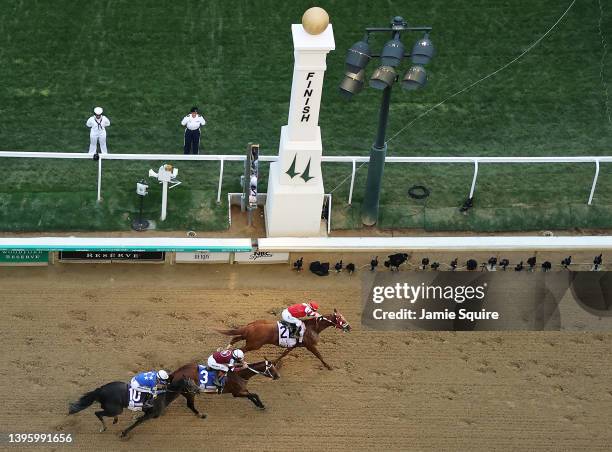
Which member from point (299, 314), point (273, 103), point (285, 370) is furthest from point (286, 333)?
point (273, 103)

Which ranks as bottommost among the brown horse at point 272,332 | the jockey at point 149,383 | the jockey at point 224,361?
the jockey at point 149,383

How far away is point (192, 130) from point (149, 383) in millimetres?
4816

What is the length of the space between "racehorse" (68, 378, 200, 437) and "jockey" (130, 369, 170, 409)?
0.07 metres

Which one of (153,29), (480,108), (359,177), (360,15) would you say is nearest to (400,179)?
(359,177)

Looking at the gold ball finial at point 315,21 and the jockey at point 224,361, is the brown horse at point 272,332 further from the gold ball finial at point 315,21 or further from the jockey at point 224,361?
the gold ball finial at point 315,21

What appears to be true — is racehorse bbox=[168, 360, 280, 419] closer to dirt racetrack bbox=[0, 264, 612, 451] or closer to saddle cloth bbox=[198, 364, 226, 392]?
saddle cloth bbox=[198, 364, 226, 392]

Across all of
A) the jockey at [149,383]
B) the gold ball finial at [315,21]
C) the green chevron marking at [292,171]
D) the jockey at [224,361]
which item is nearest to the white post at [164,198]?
the green chevron marking at [292,171]

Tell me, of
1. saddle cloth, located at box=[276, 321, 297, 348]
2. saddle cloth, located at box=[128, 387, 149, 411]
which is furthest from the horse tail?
saddle cloth, located at box=[276, 321, 297, 348]

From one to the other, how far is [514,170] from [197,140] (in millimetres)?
4539

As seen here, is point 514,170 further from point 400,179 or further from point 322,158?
point 322,158

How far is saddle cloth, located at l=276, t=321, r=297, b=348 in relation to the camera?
15477mm

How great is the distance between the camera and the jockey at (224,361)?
14.8 metres

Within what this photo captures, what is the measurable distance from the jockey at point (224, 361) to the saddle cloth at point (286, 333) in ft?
2.57

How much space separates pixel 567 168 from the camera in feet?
62.0
